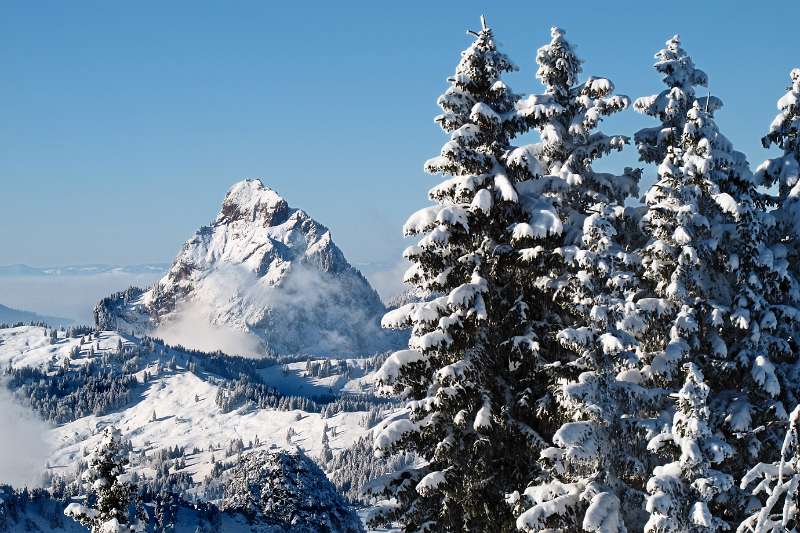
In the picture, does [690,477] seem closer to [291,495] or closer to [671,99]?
[671,99]

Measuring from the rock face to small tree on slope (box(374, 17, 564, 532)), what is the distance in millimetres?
64955

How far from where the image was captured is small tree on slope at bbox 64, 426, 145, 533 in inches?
1260

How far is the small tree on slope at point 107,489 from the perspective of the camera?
105ft

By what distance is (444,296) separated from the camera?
77.7 ft

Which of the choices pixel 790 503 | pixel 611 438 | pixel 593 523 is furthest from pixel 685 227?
pixel 790 503

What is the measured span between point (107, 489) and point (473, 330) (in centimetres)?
1673

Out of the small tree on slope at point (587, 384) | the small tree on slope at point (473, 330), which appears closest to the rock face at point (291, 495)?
the small tree on slope at point (473, 330)

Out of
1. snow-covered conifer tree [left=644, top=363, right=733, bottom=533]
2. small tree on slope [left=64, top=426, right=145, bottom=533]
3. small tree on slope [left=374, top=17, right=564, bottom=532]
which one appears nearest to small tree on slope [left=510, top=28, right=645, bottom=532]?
small tree on slope [left=374, top=17, right=564, bottom=532]

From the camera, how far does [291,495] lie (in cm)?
9050

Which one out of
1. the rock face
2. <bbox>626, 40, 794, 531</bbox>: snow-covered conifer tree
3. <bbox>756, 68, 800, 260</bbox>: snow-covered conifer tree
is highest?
<bbox>756, 68, 800, 260</bbox>: snow-covered conifer tree

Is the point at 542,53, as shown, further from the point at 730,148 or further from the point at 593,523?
the point at 593,523

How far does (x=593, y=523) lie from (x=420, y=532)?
5.25 m

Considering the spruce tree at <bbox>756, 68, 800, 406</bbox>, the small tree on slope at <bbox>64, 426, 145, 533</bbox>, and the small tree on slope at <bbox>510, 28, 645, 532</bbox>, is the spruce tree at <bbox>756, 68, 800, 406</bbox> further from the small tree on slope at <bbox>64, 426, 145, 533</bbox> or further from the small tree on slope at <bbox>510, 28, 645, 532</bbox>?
the small tree on slope at <bbox>64, 426, 145, 533</bbox>

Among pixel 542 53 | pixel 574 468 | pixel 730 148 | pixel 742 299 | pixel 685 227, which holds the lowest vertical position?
pixel 574 468
